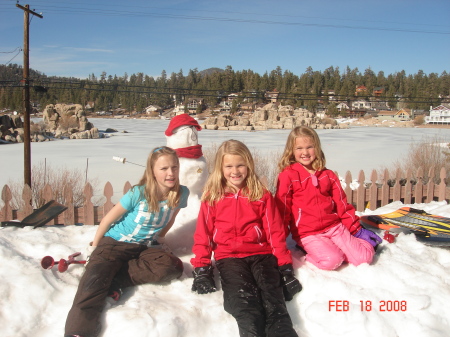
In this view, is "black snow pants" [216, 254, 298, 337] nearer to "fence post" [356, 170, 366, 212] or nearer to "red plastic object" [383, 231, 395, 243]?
"red plastic object" [383, 231, 395, 243]

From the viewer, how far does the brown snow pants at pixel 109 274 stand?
2027mm

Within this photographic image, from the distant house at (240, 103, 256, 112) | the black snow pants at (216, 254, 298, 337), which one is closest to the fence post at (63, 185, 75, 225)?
the black snow pants at (216, 254, 298, 337)

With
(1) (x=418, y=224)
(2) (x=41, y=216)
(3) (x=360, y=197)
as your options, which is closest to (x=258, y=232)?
(1) (x=418, y=224)

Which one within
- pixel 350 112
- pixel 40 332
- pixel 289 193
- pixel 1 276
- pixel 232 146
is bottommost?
pixel 40 332

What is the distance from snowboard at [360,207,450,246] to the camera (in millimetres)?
3314

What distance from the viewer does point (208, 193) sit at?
2.74m

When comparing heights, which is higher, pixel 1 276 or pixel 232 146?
pixel 232 146

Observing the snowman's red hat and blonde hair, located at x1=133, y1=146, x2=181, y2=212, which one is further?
the snowman's red hat

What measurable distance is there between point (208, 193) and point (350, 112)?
72579mm

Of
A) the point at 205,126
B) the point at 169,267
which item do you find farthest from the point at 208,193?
the point at 205,126

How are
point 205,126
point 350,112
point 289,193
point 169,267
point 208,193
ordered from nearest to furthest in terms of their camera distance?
point 169,267 < point 208,193 < point 289,193 < point 205,126 < point 350,112

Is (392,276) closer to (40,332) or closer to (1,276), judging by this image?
(40,332)

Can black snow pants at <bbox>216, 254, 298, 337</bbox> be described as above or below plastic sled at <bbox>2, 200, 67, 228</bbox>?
below

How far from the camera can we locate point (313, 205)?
118 inches
